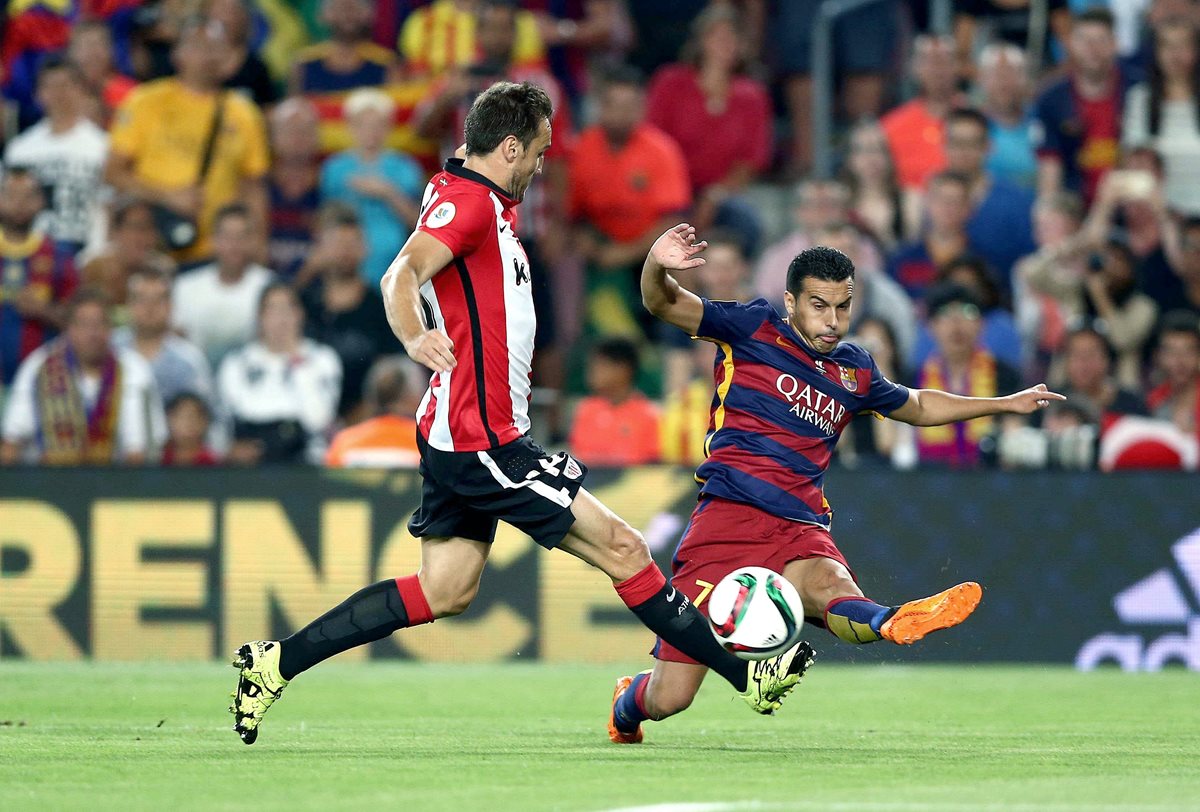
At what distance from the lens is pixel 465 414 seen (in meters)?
6.84

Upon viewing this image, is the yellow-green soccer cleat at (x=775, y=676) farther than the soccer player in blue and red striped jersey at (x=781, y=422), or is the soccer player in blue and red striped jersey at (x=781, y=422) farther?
the soccer player in blue and red striped jersey at (x=781, y=422)

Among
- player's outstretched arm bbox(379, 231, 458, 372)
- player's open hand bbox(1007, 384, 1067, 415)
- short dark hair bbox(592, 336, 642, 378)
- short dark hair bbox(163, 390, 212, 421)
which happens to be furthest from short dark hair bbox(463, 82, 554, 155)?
short dark hair bbox(163, 390, 212, 421)

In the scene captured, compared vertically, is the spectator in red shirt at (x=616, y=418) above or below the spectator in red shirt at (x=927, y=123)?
below

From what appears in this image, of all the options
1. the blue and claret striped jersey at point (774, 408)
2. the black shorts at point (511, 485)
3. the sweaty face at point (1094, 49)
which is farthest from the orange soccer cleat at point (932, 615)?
the sweaty face at point (1094, 49)

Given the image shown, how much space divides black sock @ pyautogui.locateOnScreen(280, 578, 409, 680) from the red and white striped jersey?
2.16 feet

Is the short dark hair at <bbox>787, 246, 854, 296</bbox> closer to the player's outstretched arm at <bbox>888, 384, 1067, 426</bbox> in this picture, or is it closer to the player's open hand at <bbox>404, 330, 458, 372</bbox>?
the player's outstretched arm at <bbox>888, 384, 1067, 426</bbox>

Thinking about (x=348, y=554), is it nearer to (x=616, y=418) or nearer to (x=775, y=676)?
(x=616, y=418)

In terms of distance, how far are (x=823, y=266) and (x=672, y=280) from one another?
592 millimetres

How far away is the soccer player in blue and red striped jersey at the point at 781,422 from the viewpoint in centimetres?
746

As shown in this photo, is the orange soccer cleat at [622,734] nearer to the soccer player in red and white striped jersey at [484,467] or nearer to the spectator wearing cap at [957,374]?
the soccer player in red and white striped jersey at [484,467]

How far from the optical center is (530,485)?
684 cm

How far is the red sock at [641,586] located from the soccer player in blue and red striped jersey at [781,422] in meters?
0.38

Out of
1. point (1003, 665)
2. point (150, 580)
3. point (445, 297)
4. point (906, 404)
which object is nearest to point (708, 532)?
point (906, 404)

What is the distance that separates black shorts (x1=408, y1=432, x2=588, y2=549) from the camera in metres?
6.83
